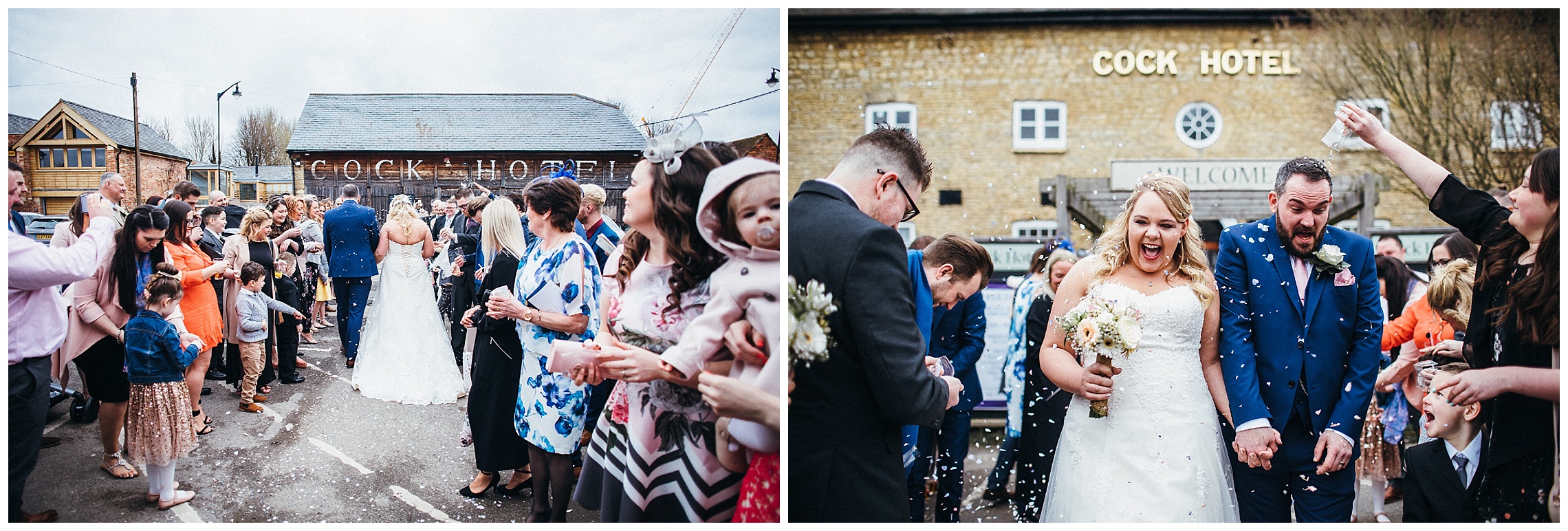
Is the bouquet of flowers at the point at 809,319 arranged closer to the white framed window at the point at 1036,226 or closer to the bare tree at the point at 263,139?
the bare tree at the point at 263,139

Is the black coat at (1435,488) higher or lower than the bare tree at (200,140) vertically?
lower

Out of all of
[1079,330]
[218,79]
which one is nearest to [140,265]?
[218,79]

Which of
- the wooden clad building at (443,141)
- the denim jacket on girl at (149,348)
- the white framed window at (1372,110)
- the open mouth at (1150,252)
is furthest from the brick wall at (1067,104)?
the denim jacket on girl at (149,348)

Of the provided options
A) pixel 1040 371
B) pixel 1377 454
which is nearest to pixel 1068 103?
pixel 1377 454

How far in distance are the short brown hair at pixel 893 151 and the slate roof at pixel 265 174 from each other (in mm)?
2109

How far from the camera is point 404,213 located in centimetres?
313

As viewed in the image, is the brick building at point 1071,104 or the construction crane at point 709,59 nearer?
the construction crane at point 709,59

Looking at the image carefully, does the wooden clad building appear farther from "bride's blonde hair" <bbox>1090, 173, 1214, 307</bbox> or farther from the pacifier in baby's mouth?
"bride's blonde hair" <bbox>1090, 173, 1214, 307</bbox>

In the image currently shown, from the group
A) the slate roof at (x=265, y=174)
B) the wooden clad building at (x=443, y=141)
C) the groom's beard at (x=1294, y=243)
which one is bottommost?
the groom's beard at (x=1294, y=243)

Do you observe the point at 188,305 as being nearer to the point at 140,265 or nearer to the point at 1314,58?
the point at 140,265

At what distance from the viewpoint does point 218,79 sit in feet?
9.71

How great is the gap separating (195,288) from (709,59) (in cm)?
206

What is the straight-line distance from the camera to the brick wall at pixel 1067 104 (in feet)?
29.9

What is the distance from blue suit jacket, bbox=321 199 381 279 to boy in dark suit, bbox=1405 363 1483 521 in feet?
13.4
